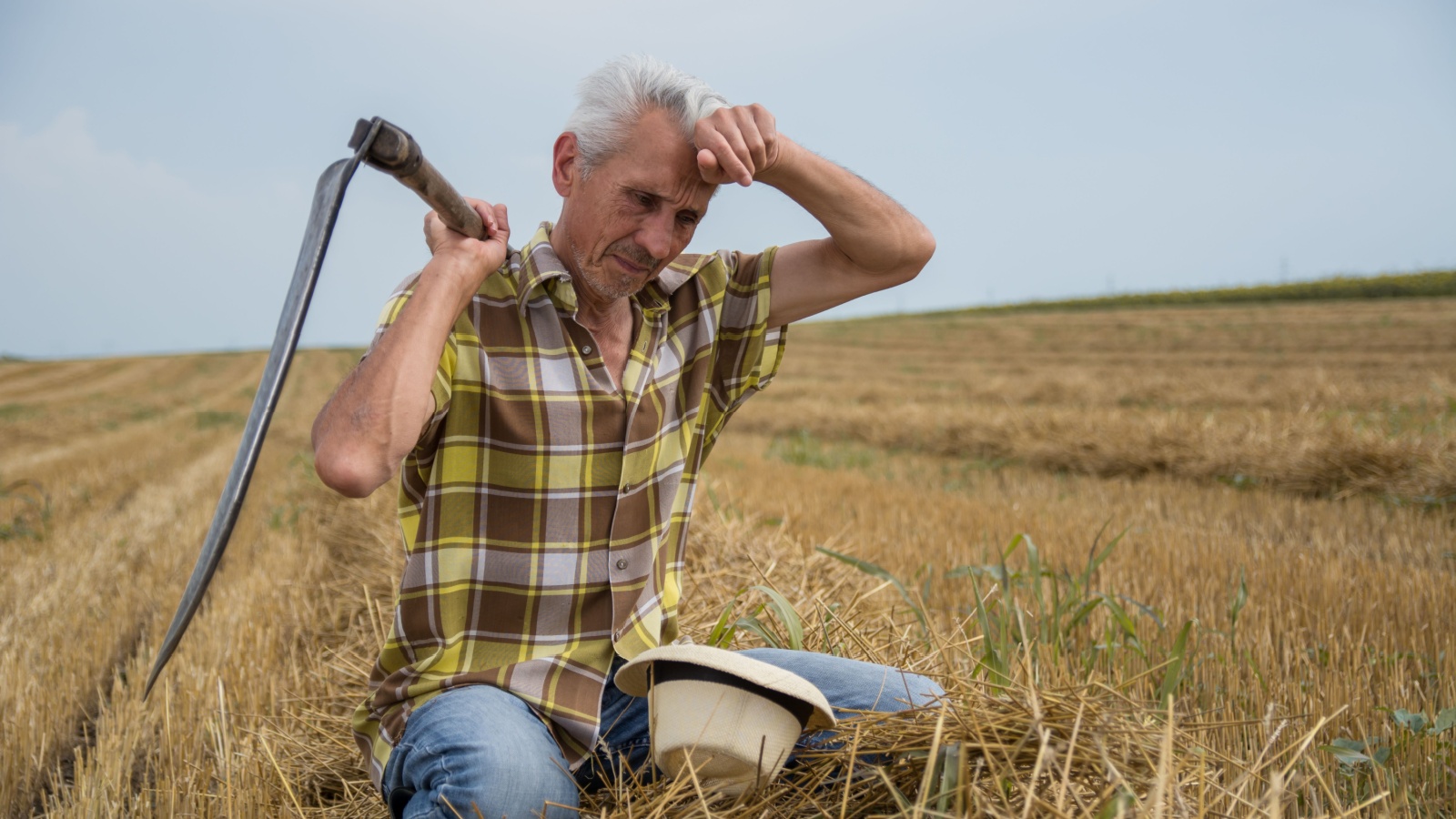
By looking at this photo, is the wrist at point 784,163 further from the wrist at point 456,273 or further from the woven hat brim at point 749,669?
the woven hat brim at point 749,669

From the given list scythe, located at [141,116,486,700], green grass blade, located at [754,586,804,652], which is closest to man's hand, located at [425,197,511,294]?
scythe, located at [141,116,486,700]

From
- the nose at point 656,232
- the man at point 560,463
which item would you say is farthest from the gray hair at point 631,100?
the nose at point 656,232

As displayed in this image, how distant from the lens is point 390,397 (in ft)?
5.30

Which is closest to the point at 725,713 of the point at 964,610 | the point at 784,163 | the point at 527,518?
the point at 527,518

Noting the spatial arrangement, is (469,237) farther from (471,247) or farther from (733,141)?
(733,141)

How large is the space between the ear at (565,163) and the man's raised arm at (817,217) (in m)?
0.31

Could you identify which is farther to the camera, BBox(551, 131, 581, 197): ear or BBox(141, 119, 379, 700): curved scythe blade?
BBox(551, 131, 581, 197): ear

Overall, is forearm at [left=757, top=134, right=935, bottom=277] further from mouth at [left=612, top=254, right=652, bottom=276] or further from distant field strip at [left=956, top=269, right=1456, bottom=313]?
distant field strip at [left=956, top=269, right=1456, bottom=313]

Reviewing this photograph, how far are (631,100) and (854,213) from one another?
62 cm

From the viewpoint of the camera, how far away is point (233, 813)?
2111mm

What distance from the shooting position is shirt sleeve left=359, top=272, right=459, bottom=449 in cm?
176

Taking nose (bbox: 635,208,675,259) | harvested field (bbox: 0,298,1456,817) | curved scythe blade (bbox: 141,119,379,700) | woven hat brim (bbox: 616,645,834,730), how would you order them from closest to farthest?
1. curved scythe blade (bbox: 141,119,379,700)
2. woven hat brim (bbox: 616,645,834,730)
3. harvested field (bbox: 0,298,1456,817)
4. nose (bbox: 635,208,675,259)

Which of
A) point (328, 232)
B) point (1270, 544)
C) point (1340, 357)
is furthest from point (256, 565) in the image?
point (1340, 357)

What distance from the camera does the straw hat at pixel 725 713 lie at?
5.05ft
